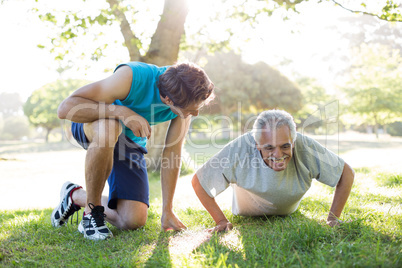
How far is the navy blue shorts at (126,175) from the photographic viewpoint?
11.7ft

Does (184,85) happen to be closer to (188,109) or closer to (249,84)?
(188,109)

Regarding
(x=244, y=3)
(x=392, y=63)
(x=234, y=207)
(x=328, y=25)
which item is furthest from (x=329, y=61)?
(x=234, y=207)

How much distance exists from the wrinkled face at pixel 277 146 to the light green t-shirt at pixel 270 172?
99 mm

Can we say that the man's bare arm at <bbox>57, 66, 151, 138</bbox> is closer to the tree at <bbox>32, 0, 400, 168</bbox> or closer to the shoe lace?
the shoe lace

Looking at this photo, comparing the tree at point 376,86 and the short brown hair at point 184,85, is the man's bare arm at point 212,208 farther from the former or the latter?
the tree at point 376,86

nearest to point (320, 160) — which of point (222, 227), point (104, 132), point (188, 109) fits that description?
point (222, 227)

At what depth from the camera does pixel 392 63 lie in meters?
26.6

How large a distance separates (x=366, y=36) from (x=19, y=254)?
45.0m

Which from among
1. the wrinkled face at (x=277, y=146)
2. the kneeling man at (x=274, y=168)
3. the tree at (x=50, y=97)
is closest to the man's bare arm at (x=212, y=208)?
the kneeling man at (x=274, y=168)

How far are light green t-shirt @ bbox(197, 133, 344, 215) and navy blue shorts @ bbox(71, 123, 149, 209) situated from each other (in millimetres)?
800

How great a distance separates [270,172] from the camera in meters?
3.03

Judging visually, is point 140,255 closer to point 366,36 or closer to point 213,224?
point 213,224

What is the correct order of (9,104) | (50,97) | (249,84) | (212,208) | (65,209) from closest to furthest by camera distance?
(212,208)
(65,209)
(249,84)
(50,97)
(9,104)

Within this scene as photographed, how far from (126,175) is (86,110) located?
36.4 inches
